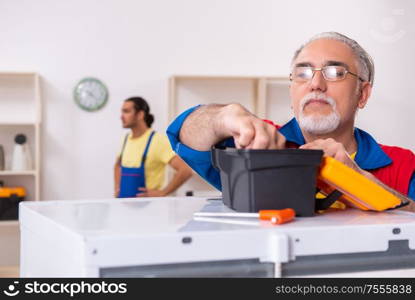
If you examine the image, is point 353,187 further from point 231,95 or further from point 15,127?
point 15,127

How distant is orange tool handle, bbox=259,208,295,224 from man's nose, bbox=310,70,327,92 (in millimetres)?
814

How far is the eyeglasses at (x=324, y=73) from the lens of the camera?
173cm

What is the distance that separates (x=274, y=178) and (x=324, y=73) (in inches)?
33.8

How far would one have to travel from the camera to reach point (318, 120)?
1719 mm

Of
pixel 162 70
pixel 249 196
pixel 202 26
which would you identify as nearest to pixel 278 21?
pixel 202 26

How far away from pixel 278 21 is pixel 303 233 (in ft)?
17.3

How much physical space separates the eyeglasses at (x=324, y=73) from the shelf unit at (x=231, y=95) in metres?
3.83

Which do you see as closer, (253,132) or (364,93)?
(253,132)

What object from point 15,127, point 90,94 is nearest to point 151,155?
point 90,94

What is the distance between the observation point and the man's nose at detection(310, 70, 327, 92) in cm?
171

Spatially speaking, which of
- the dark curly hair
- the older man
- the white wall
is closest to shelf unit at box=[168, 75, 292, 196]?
the white wall

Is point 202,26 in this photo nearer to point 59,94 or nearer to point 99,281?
point 59,94

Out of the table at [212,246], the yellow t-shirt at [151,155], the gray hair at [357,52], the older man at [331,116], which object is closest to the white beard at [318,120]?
the older man at [331,116]

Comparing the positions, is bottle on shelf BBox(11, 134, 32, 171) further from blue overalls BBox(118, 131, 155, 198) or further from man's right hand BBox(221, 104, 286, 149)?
man's right hand BBox(221, 104, 286, 149)
